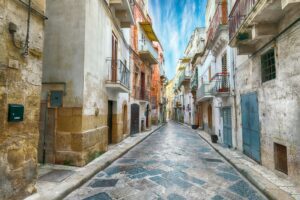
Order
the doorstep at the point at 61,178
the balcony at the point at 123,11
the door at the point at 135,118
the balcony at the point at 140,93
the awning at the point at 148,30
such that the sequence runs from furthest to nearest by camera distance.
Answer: the awning at the point at 148,30, the balcony at the point at 140,93, the door at the point at 135,118, the balcony at the point at 123,11, the doorstep at the point at 61,178

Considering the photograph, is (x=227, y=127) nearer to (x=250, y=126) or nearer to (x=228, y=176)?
(x=250, y=126)

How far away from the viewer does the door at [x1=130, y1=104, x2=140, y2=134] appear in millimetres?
16047

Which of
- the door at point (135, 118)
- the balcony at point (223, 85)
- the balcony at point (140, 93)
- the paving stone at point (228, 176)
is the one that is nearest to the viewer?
the paving stone at point (228, 176)

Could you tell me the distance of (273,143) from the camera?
5934 millimetres

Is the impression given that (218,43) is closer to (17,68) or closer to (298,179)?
(298,179)

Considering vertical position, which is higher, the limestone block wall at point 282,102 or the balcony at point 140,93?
the balcony at point 140,93

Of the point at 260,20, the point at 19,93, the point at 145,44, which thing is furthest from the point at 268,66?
the point at 145,44

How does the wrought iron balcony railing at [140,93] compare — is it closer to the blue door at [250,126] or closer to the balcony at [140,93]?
the balcony at [140,93]

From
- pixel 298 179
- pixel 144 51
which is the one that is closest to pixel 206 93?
pixel 144 51

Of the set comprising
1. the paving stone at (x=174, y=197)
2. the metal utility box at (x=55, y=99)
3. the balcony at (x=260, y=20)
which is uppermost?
the balcony at (x=260, y=20)

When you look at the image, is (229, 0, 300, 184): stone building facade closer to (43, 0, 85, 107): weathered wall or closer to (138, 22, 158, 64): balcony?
(43, 0, 85, 107): weathered wall

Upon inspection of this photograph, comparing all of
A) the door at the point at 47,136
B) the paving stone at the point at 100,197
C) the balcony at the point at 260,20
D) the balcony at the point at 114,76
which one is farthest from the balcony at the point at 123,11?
the paving stone at the point at 100,197

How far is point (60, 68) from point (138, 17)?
42.1 feet

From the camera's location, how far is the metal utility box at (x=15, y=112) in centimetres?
351
